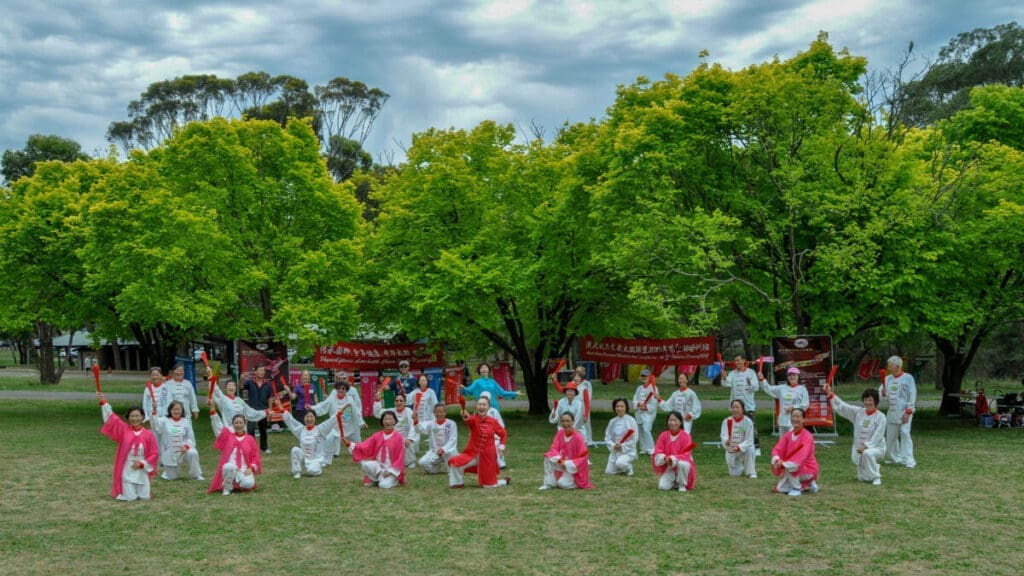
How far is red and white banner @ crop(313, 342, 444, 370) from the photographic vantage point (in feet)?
78.9

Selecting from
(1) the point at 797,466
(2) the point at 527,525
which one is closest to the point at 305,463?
(2) the point at 527,525

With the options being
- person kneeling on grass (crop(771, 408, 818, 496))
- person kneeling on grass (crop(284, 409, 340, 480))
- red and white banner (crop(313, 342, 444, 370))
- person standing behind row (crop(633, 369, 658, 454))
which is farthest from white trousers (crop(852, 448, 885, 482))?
red and white banner (crop(313, 342, 444, 370))

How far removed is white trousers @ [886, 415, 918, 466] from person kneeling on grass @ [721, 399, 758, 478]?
2.74 meters

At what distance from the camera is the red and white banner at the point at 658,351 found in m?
21.6

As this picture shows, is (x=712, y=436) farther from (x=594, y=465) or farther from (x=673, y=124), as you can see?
(x=673, y=124)

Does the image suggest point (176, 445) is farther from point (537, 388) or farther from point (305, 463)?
point (537, 388)

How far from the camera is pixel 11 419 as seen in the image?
79.5 feet

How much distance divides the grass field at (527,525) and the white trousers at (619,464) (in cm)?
29

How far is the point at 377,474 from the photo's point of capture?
1288 centimetres

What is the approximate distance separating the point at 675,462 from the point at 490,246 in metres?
11.3

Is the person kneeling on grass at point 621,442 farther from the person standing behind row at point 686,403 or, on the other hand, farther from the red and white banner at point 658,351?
the red and white banner at point 658,351

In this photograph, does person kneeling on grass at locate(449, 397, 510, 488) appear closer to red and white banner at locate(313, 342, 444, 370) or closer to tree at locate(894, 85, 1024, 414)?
tree at locate(894, 85, 1024, 414)

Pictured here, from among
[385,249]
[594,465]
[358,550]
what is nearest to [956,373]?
[594,465]

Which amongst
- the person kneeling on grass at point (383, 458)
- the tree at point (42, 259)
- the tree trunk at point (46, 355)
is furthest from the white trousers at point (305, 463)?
the tree trunk at point (46, 355)
